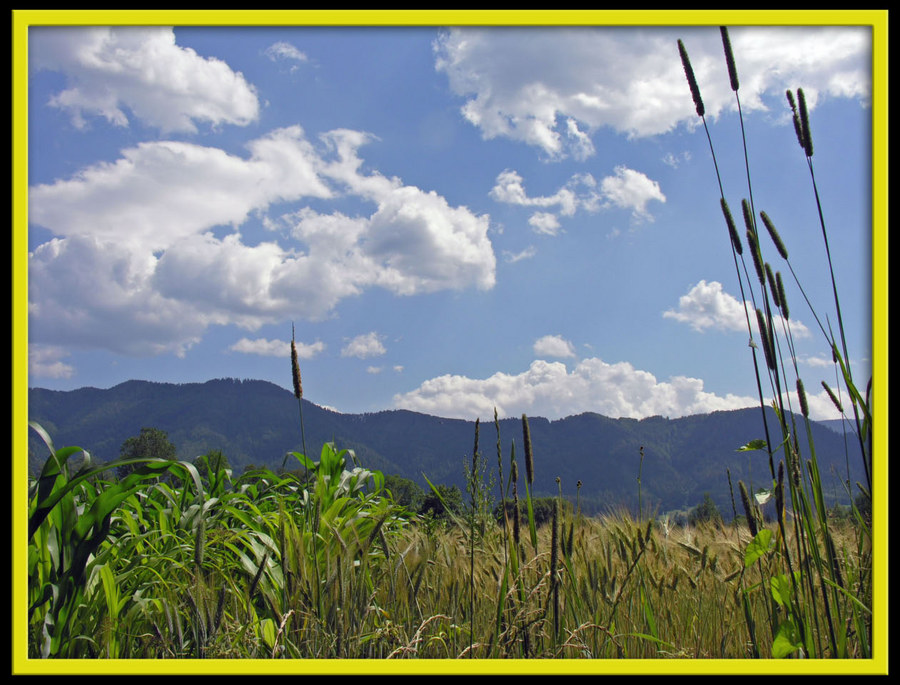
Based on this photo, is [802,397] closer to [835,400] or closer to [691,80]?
[835,400]

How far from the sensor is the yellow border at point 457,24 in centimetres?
164

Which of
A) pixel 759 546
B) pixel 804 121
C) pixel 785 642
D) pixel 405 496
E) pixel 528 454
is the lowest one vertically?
pixel 405 496

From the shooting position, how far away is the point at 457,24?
2.09 metres

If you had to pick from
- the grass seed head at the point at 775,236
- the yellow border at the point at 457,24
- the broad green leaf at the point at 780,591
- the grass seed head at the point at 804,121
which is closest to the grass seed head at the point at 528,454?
the yellow border at the point at 457,24

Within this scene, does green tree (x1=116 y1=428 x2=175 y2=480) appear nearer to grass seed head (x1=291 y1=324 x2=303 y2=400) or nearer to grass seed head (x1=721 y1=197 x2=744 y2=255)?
grass seed head (x1=291 y1=324 x2=303 y2=400)

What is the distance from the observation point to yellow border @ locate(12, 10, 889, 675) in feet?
5.39

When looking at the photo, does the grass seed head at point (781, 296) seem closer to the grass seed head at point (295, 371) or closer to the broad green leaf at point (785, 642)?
the broad green leaf at point (785, 642)

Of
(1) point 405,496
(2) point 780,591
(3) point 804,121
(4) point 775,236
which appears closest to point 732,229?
(4) point 775,236
